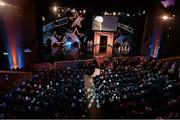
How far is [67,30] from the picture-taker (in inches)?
855

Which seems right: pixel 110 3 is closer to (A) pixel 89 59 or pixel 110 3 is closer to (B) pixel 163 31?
(A) pixel 89 59

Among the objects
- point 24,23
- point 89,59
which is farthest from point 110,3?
point 24,23

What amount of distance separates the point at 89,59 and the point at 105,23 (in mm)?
4732

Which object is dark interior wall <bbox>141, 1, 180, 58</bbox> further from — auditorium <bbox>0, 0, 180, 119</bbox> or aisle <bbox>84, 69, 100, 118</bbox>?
aisle <bbox>84, 69, 100, 118</bbox>

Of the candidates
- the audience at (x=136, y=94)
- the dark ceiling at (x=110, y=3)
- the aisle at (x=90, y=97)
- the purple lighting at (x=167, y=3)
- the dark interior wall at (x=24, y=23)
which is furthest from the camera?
the dark ceiling at (x=110, y=3)

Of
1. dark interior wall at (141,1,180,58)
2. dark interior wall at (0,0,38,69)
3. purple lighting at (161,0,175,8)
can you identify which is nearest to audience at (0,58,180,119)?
dark interior wall at (0,0,38,69)

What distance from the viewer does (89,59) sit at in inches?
811

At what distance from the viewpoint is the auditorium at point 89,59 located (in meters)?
11.1

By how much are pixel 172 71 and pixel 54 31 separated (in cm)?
1161

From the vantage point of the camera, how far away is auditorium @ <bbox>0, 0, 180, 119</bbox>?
11.1m

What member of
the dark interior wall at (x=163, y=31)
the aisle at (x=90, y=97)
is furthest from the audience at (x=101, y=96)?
the dark interior wall at (x=163, y=31)

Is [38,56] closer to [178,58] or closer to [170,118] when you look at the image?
[178,58]

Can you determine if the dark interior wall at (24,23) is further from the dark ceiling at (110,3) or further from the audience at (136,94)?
the audience at (136,94)

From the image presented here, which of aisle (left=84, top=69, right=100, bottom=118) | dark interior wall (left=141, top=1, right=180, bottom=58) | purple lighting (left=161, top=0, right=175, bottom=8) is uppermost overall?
purple lighting (left=161, top=0, right=175, bottom=8)
